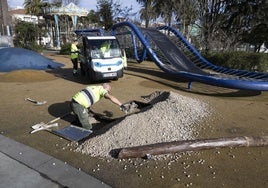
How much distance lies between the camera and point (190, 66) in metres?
12.9

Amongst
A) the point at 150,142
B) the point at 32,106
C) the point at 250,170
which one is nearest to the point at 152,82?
the point at 32,106

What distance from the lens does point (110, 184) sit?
4012 mm

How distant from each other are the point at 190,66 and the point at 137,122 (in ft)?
26.3

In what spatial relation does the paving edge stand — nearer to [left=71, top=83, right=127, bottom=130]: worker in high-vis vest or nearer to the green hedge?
[left=71, top=83, right=127, bottom=130]: worker in high-vis vest

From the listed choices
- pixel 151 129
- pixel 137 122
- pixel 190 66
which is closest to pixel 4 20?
pixel 190 66

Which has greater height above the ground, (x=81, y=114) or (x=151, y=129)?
(x=81, y=114)

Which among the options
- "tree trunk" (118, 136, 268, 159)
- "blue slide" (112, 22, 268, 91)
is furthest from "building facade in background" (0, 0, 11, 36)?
"tree trunk" (118, 136, 268, 159)

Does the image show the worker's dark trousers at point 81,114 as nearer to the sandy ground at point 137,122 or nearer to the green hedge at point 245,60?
the sandy ground at point 137,122

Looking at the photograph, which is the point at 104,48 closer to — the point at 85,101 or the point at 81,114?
the point at 85,101

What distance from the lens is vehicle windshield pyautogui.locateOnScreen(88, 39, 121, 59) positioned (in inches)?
438

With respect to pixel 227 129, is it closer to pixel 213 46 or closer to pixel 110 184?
pixel 110 184

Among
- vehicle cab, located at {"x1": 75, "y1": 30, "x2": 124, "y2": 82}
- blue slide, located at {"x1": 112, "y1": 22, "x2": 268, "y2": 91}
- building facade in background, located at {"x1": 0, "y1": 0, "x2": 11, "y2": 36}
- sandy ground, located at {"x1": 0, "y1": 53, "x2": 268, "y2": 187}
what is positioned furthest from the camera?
building facade in background, located at {"x1": 0, "y1": 0, "x2": 11, "y2": 36}

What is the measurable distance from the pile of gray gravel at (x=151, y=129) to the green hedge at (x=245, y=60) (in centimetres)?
831

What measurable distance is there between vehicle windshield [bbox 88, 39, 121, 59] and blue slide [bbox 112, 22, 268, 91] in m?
2.19
